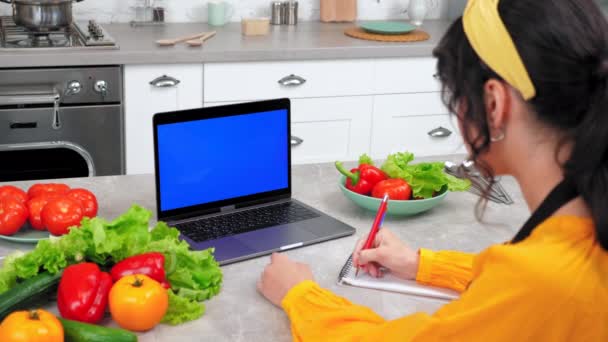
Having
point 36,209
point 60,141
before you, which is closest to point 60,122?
point 60,141

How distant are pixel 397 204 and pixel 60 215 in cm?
74

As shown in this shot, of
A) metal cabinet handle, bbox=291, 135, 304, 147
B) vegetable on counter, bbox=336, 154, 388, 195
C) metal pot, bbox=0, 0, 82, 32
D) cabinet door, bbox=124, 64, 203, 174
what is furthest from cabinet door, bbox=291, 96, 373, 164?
vegetable on counter, bbox=336, 154, 388, 195

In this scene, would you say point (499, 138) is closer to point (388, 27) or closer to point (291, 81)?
point (291, 81)

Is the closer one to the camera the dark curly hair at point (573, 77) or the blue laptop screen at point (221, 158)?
the dark curly hair at point (573, 77)

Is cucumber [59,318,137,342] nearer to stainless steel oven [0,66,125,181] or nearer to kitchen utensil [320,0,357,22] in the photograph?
stainless steel oven [0,66,125,181]

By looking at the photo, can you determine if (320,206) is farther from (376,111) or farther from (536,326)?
(376,111)

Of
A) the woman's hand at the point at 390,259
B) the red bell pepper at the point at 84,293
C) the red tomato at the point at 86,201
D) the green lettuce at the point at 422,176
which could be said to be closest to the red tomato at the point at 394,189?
the green lettuce at the point at 422,176

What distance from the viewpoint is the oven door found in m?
3.29

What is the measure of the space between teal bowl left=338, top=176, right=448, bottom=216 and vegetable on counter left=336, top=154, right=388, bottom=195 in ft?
0.09

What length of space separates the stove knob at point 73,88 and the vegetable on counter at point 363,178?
4.89ft

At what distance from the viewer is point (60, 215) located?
1.82m

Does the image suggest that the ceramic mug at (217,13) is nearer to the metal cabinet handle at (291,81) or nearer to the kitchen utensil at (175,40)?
the kitchen utensil at (175,40)

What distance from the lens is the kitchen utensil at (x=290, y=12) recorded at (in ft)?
13.3

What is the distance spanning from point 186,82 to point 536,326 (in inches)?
95.0
